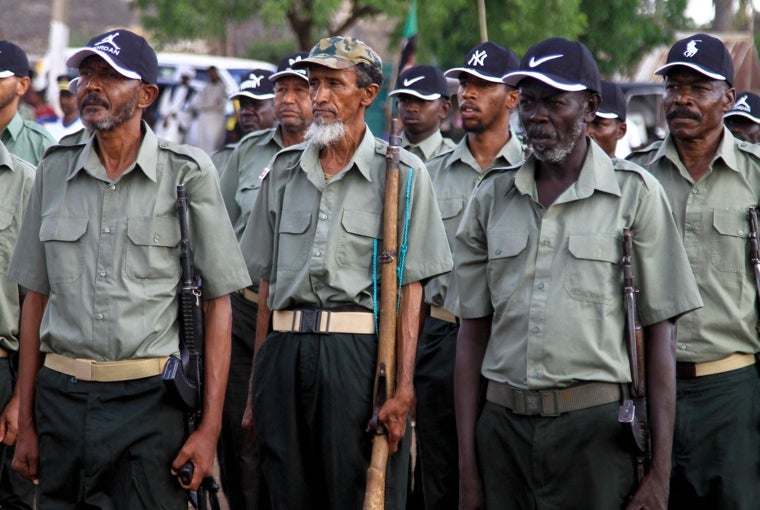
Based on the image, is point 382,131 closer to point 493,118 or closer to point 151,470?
point 493,118

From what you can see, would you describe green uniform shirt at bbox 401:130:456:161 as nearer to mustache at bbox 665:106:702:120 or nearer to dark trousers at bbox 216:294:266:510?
dark trousers at bbox 216:294:266:510

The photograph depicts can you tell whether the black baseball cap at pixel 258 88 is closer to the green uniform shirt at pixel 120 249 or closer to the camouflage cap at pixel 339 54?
the camouflage cap at pixel 339 54

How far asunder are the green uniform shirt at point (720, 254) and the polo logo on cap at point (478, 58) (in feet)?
6.09

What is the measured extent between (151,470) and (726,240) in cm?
273

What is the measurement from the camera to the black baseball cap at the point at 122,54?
477 cm

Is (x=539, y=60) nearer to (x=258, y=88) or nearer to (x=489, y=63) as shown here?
(x=489, y=63)

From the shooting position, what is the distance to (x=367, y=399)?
5219mm

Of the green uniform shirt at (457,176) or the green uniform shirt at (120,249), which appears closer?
the green uniform shirt at (120,249)

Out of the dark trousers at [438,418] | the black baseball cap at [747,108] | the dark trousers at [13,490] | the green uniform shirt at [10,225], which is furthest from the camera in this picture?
the black baseball cap at [747,108]

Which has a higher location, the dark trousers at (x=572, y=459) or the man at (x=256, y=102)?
the man at (x=256, y=102)

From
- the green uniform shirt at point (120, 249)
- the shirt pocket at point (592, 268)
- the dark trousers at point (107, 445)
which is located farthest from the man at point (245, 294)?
the shirt pocket at point (592, 268)

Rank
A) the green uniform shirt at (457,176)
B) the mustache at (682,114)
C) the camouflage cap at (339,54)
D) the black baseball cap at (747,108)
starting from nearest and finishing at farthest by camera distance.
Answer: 1. the camouflage cap at (339,54)
2. the mustache at (682,114)
3. the green uniform shirt at (457,176)
4. the black baseball cap at (747,108)

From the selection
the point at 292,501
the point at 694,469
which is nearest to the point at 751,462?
the point at 694,469

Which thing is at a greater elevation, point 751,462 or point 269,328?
point 269,328
